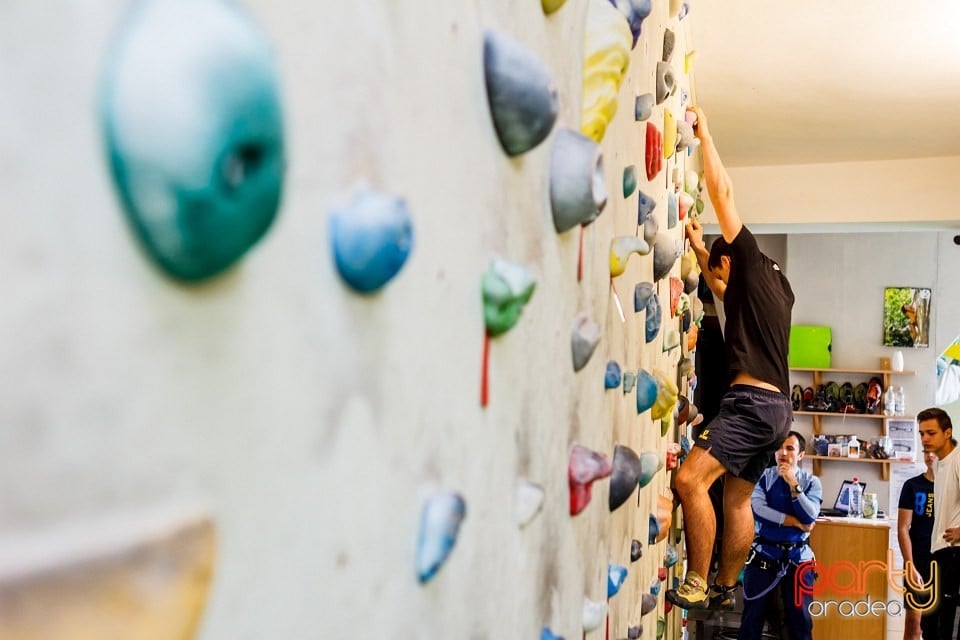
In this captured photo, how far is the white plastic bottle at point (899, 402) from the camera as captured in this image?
6844mm

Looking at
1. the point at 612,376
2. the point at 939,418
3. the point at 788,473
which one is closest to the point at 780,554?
the point at 788,473

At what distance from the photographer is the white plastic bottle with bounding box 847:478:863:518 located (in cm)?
576

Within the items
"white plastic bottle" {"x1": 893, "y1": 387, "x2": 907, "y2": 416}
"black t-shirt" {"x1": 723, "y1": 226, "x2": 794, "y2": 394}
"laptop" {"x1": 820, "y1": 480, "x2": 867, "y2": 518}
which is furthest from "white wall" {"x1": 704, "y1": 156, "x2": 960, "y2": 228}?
"white plastic bottle" {"x1": 893, "y1": 387, "x2": 907, "y2": 416}

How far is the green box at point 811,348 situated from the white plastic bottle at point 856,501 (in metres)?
1.05

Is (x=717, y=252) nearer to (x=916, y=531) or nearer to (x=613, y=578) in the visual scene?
(x=613, y=578)

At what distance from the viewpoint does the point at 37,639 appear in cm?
18

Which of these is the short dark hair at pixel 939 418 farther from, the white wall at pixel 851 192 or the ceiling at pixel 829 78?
the ceiling at pixel 829 78

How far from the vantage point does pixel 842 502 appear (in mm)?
6223

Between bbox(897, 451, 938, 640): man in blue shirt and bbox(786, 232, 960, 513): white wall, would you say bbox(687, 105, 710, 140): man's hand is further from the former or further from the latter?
bbox(786, 232, 960, 513): white wall

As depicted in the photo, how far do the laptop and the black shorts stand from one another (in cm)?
311

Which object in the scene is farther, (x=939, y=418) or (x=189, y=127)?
(x=939, y=418)

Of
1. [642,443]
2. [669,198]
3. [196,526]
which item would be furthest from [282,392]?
[669,198]

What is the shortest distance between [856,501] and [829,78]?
3968 mm

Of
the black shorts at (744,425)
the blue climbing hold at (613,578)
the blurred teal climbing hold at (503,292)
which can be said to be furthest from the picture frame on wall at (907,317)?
the blurred teal climbing hold at (503,292)
